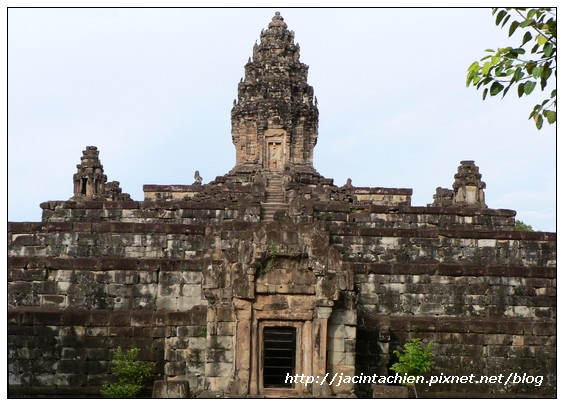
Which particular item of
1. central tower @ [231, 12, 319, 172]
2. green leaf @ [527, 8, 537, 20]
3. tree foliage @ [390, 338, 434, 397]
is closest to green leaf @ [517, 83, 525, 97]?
green leaf @ [527, 8, 537, 20]

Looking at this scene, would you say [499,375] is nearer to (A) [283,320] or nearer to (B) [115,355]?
(A) [283,320]

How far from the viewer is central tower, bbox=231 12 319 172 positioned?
4206 cm

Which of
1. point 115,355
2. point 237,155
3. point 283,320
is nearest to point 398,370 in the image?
point 283,320

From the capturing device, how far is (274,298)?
16453 millimetres

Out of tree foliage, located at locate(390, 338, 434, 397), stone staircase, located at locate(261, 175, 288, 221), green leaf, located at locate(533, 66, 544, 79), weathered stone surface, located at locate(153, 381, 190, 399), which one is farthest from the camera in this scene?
stone staircase, located at locate(261, 175, 288, 221)

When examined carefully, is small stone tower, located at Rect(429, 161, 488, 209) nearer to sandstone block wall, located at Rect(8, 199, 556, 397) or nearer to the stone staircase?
sandstone block wall, located at Rect(8, 199, 556, 397)

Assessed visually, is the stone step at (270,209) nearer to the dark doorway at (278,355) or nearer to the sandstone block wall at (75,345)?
the sandstone block wall at (75,345)

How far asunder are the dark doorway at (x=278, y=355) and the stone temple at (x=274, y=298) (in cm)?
3

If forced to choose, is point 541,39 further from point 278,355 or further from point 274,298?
point 278,355

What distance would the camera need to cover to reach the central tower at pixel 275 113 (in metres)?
42.1

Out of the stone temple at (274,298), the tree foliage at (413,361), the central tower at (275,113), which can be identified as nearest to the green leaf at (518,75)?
the stone temple at (274,298)

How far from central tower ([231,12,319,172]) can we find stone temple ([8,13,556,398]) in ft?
35.3

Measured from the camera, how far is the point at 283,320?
53.9ft

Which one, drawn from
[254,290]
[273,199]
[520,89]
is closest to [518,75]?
[520,89]
